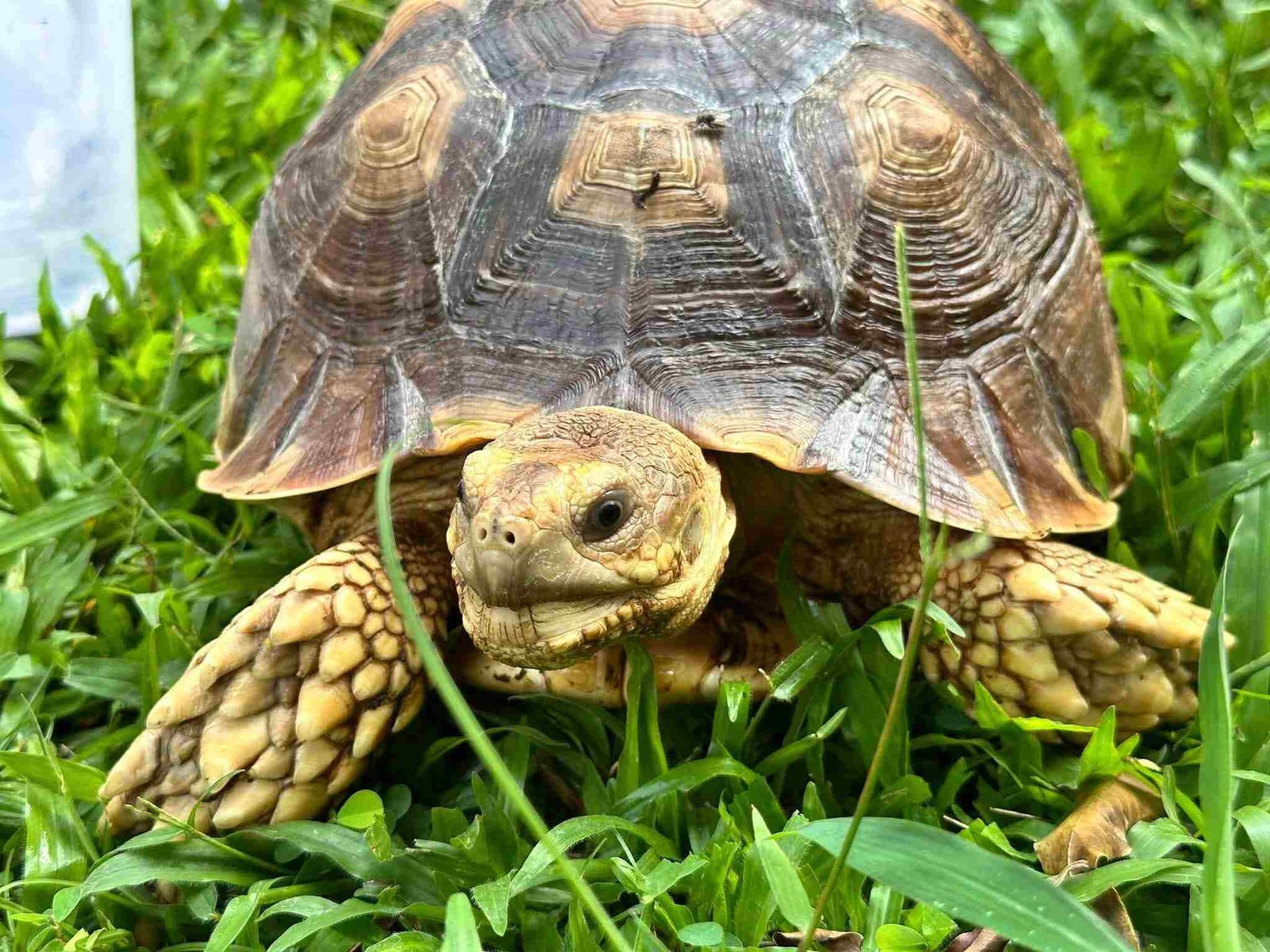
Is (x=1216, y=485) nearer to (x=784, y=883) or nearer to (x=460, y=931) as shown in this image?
(x=784, y=883)

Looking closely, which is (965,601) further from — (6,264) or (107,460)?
(6,264)

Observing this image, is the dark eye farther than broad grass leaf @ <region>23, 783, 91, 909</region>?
No

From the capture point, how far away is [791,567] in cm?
230

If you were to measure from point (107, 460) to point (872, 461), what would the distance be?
1656 millimetres

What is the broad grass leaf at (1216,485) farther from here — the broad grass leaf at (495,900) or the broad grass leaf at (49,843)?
the broad grass leaf at (49,843)

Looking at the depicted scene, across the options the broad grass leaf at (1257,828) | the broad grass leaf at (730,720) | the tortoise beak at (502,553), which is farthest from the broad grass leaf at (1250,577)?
the tortoise beak at (502,553)

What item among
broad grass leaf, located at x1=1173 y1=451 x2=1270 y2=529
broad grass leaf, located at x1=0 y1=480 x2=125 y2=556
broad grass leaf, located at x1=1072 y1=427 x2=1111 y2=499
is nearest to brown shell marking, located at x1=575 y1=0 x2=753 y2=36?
broad grass leaf, located at x1=1072 y1=427 x2=1111 y2=499

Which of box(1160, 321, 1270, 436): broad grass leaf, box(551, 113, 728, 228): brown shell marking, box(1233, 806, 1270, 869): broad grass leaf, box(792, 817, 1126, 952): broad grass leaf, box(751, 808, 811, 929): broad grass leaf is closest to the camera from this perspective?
box(792, 817, 1126, 952): broad grass leaf

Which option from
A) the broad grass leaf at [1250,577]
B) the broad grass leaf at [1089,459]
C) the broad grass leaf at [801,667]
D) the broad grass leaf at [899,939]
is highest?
the broad grass leaf at [1089,459]

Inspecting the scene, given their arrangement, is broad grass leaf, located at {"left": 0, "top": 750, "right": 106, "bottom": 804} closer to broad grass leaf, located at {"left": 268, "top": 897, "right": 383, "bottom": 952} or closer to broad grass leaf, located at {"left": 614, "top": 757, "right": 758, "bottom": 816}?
broad grass leaf, located at {"left": 268, "top": 897, "right": 383, "bottom": 952}

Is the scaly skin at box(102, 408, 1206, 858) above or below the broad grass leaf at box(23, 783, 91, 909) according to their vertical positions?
above

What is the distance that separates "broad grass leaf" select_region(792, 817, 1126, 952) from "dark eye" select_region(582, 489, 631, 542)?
1.96 feet

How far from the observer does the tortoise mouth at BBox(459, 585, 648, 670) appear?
5.93 feet

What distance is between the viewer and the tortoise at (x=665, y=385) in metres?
2.04
